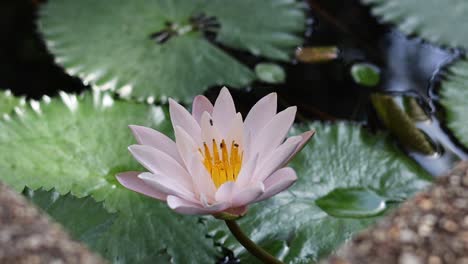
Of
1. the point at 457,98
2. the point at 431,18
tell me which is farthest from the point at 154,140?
the point at 431,18

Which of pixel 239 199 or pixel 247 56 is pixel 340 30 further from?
pixel 239 199

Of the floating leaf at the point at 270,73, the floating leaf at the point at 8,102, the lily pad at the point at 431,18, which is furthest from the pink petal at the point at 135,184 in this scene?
the lily pad at the point at 431,18

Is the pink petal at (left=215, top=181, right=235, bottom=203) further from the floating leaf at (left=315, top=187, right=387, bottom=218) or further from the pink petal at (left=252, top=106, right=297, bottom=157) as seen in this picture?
the floating leaf at (left=315, top=187, right=387, bottom=218)

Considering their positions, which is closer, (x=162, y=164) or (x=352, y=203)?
(x=162, y=164)

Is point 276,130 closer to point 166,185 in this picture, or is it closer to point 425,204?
point 166,185

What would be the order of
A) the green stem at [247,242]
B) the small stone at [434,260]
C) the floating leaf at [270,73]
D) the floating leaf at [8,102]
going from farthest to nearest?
1. the floating leaf at [270,73]
2. the floating leaf at [8,102]
3. the green stem at [247,242]
4. the small stone at [434,260]

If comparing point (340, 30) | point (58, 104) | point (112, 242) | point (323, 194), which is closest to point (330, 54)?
point (340, 30)

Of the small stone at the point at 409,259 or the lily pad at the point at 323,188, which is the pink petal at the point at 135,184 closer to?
the lily pad at the point at 323,188
